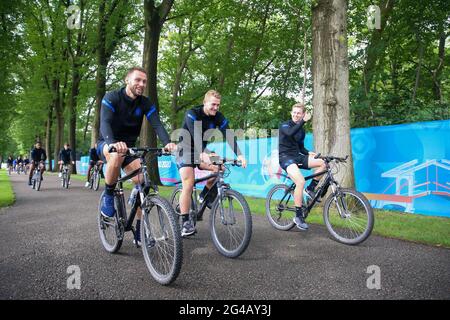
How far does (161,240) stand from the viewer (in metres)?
3.29

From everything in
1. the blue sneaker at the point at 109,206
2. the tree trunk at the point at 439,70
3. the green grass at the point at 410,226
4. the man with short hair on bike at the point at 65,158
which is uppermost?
the tree trunk at the point at 439,70

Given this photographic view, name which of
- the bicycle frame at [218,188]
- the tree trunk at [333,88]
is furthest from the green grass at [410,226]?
the bicycle frame at [218,188]

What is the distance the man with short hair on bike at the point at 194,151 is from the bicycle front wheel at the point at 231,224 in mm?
488

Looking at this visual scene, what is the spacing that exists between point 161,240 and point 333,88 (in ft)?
17.5

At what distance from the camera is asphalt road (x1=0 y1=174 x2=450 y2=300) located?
2.94 m

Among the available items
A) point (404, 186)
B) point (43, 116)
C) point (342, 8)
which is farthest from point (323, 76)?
point (43, 116)

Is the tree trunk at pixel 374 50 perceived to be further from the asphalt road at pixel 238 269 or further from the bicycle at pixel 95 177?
the bicycle at pixel 95 177

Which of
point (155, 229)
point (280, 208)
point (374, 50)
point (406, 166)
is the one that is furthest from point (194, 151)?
point (374, 50)

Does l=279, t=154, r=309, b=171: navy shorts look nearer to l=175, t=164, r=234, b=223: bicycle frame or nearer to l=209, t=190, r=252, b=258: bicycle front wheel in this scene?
l=175, t=164, r=234, b=223: bicycle frame

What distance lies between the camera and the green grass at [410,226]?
4.89m

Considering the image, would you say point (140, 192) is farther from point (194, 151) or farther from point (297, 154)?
point (297, 154)

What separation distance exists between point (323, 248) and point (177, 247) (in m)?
2.29
